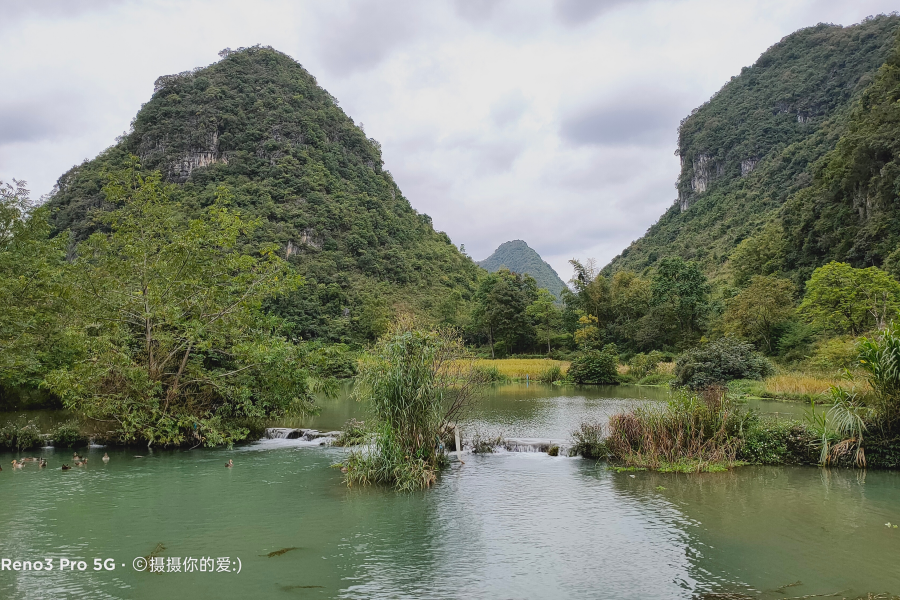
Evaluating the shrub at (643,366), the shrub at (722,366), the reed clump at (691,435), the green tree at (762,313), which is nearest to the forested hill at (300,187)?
the shrub at (643,366)

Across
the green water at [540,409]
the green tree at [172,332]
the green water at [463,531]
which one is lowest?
the green water at [463,531]

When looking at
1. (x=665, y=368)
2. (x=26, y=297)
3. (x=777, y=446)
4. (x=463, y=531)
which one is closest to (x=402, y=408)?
(x=463, y=531)

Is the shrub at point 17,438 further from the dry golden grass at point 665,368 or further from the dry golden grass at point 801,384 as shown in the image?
the dry golden grass at point 665,368

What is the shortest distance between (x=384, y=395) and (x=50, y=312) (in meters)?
14.1

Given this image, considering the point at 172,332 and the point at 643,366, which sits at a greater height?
the point at 172,332

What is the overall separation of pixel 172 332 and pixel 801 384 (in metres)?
25.4

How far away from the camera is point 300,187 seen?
8294cm

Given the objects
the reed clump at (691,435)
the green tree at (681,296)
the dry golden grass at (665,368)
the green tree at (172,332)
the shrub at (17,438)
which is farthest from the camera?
the green tree at (681,296)

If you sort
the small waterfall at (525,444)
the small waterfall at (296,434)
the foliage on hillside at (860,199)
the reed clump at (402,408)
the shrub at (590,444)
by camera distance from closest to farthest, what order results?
the reed clump at (402,408) < the shrub at (590,444) < the small waterfall at (525,444) < the small waterfall at (296,434) < the foliage on hillside at (860,199)

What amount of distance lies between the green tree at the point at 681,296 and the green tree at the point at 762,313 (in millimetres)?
7638

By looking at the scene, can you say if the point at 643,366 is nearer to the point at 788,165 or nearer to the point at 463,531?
the point at 463,531

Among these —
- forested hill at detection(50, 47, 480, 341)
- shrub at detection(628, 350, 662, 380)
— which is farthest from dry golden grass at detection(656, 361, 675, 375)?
forested hill at detection(50, 47, 480, 341)

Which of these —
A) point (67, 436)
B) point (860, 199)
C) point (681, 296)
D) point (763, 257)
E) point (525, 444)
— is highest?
point (860, 199)

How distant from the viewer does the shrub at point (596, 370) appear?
123ft
